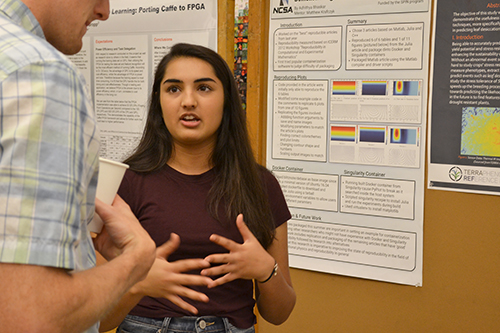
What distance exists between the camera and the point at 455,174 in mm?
1814

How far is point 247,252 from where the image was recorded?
1274mm

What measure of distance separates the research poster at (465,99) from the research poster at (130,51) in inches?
43.3

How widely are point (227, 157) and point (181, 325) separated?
0.58m

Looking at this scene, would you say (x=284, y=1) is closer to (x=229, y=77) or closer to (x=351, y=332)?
(x=229, y=77)

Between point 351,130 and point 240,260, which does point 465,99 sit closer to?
point 351,130

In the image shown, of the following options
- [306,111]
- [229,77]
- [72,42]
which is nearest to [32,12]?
[72,42]

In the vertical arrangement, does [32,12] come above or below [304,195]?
above

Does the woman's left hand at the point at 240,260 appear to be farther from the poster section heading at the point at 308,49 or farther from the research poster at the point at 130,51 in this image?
the research poster at the point at 130,51

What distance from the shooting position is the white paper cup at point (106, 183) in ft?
2.84

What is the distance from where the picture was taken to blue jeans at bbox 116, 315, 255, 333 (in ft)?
4.27

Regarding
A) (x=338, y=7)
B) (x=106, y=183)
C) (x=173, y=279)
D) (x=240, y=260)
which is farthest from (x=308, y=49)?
(x=106, y=183)

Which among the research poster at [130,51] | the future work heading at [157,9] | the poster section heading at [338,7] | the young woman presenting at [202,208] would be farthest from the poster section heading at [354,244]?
the future work heading at [157,9]

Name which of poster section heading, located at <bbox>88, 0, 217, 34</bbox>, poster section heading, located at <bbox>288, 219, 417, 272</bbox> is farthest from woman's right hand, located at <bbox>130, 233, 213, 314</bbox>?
poster section heading, located at <bbox>88, 0, 217, 34</bbox>

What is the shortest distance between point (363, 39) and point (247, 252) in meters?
1.17
